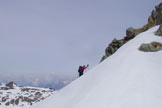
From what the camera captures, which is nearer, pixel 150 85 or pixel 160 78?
pixel 150 85

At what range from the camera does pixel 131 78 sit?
10344 mm

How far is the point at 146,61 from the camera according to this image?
1293 cm

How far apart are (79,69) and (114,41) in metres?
18.3

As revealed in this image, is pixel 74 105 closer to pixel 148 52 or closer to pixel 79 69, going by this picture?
pixel 148 52

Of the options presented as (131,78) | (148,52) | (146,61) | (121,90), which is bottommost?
(121,90)

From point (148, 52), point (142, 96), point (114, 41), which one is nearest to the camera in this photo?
point (142, 96)

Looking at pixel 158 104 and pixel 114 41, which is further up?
pixel 114 41

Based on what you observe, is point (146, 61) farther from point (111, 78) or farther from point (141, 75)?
point (111, 78)

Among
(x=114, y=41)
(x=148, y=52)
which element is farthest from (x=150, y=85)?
(x=114, y=41)

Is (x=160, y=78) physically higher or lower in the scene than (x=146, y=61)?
lower

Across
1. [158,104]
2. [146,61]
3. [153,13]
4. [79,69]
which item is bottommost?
[158,104]

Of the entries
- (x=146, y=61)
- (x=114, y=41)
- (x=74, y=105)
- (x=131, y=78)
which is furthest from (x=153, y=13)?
(x=74, y=105)

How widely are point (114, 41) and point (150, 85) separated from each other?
2873 cm

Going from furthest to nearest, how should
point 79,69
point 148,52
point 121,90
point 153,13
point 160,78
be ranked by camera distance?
1. point 153,13
2. point 79,69
3. point 148,52
4. point 160,78
5. point 121,90
